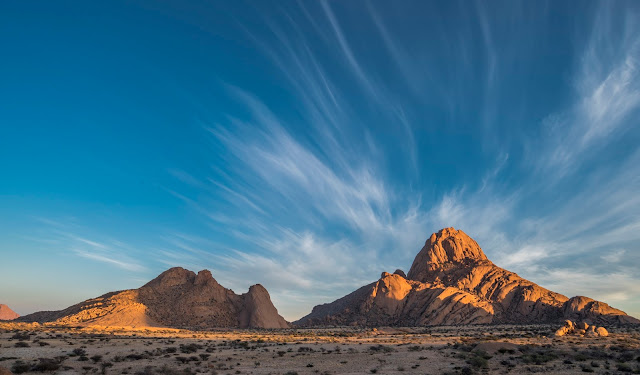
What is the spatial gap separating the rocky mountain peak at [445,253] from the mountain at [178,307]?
72510 millimetres

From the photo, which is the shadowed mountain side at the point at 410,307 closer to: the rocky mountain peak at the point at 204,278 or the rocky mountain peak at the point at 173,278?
the rocky mountain peak at the point at 204,278

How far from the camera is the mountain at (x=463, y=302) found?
122875mm

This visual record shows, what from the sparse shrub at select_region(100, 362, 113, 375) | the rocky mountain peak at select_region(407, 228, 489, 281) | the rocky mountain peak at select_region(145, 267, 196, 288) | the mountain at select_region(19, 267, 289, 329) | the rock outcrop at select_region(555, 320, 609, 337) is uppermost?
the rocky mountain peak at select_region(407, 228, 489, 281)

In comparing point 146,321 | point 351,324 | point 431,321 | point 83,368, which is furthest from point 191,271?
point 83,368

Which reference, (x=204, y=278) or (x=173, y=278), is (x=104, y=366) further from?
(x=173, y=278)

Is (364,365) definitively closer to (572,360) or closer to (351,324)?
(572,360)

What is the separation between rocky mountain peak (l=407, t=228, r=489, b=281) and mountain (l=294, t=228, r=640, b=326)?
1.55 ft

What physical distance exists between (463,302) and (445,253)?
48421 mm

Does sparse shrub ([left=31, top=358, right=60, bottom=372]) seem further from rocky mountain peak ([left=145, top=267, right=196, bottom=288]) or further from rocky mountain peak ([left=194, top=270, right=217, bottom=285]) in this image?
rocky mountain peak ([left=145, top=267, right=196, bottom=288])

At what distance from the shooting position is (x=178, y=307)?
123 meters

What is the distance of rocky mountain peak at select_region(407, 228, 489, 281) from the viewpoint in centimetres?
16788

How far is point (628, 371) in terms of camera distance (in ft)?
85.2

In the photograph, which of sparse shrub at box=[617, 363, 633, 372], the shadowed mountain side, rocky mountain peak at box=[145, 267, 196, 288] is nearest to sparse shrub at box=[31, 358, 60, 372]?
sparse shrub at box=[617, 363, 633, 372]

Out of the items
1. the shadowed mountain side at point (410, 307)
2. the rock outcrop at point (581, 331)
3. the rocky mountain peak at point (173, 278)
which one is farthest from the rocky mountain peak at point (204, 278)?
the rock outcrop at point (581, 331)
